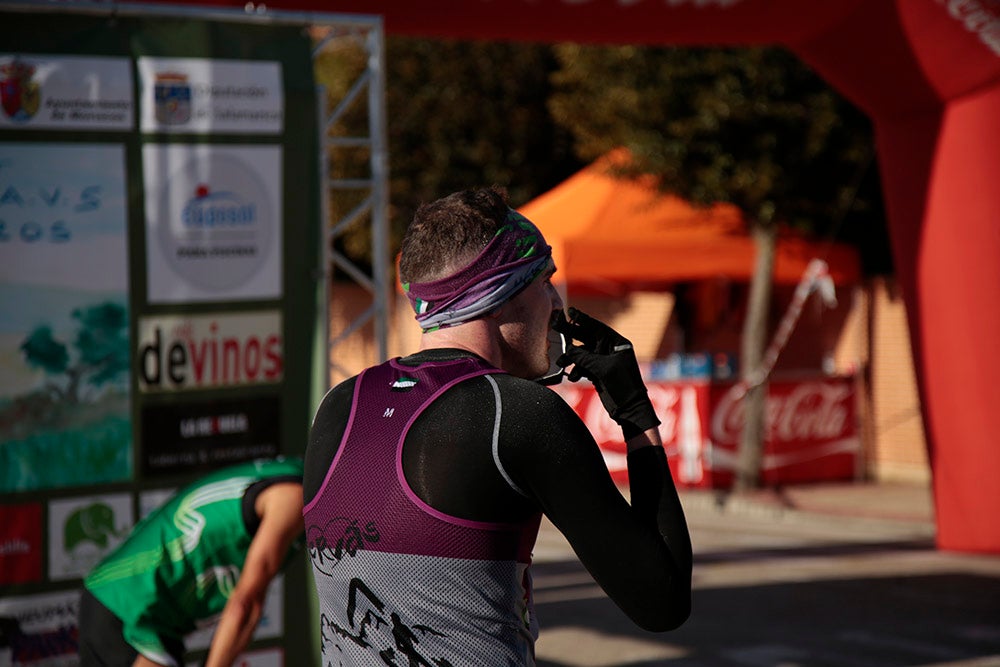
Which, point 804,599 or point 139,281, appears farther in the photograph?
point 804,599

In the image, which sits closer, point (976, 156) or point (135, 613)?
point (135, 613)

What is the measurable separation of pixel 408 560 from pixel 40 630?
417 centimetres

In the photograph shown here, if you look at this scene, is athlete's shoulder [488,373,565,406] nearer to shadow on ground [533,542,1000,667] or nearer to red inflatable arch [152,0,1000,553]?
shadow on ground [533,542,1000,667]

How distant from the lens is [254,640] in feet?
19.7

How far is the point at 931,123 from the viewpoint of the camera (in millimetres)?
8641

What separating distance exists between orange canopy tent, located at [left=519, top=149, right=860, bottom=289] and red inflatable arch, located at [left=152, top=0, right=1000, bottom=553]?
513 centimetres

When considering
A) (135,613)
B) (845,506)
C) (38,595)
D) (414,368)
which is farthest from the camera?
(845,506)

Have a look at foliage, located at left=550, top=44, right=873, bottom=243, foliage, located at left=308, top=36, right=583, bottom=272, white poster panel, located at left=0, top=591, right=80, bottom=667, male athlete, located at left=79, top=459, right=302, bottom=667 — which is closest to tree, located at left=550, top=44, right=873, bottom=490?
foliage, located at left=550, top=44, right=873, bottom=243

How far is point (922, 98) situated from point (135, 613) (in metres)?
6.49

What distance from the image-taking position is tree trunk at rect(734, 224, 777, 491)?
47.8 ft

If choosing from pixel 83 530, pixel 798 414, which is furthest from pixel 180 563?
pixel 798 414

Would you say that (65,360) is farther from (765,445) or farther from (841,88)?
(765,445)

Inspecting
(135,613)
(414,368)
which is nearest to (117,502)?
(135,613)

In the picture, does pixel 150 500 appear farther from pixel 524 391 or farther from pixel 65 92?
pixel 524 391
